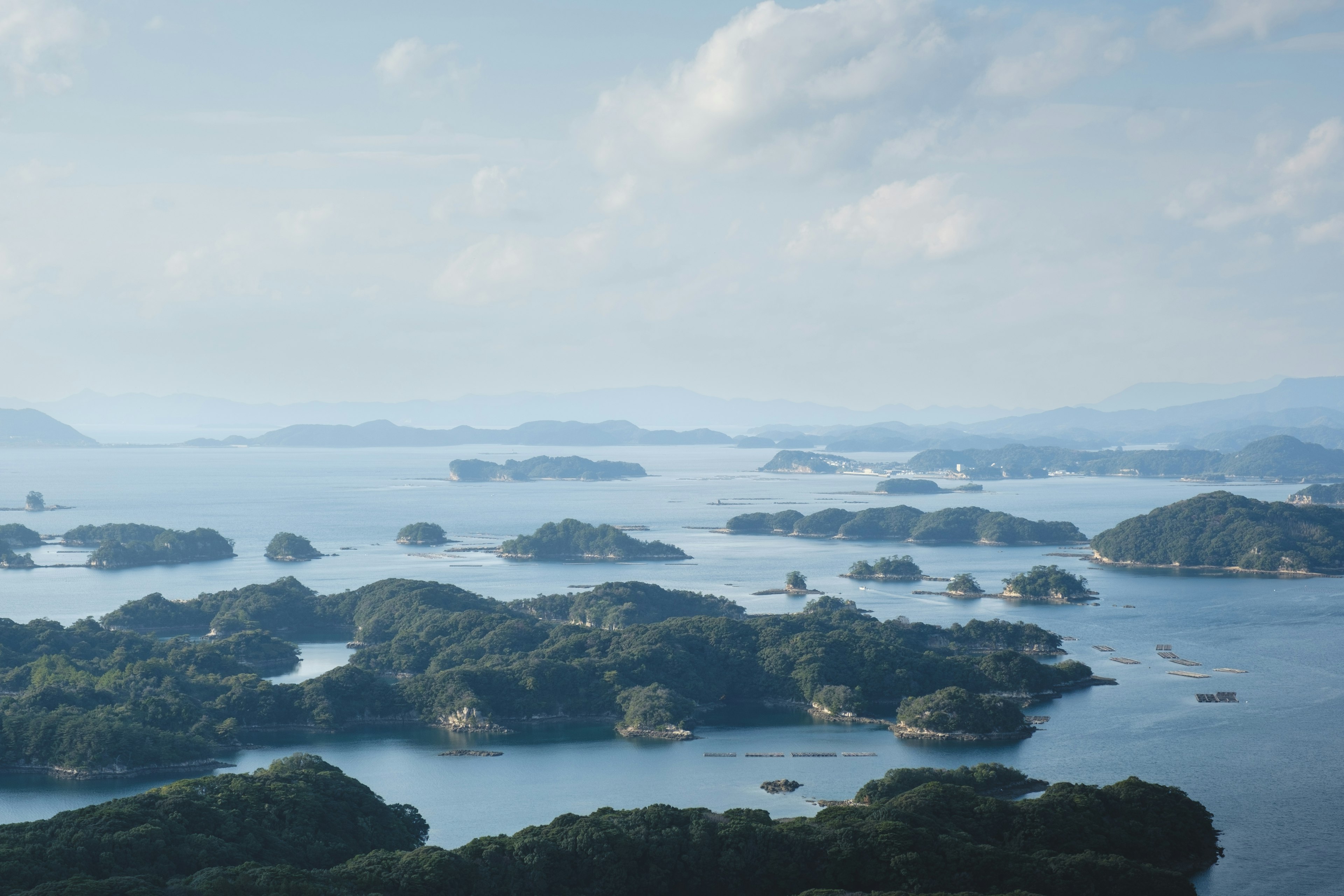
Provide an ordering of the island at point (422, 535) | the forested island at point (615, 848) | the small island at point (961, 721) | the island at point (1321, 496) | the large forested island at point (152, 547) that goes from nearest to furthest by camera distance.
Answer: the forested island at point (615, 848), the small island at point (961, 721), the large forested island at point (152, 547), the island at point (422, 535), the island at point (1321, 496)

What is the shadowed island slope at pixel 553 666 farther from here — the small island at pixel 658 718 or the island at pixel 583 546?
the island at pixel 583 546

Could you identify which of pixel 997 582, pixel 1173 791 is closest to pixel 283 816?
pixel 1173 791

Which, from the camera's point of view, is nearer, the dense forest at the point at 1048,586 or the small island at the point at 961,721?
the small island at the point at 961,721

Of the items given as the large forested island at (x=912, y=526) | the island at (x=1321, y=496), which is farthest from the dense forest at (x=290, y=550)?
the island at (x=1321, y=496)

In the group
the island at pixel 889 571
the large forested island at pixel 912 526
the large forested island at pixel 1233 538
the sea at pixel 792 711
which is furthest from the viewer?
the large forested island at pixel 912 526

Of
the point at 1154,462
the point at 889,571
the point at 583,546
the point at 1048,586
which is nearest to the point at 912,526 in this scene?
the point at 889,571
